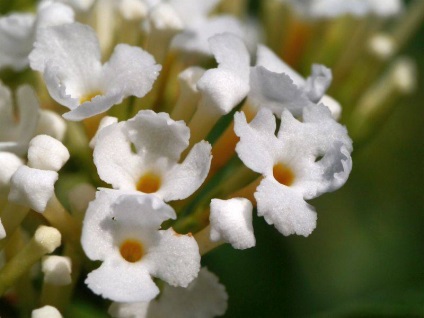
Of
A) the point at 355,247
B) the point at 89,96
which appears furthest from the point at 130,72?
the point at 355,247

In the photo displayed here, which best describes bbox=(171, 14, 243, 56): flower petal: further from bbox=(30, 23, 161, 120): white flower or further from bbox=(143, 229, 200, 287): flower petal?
bbox=(143, 229, 200, 287): flower petal

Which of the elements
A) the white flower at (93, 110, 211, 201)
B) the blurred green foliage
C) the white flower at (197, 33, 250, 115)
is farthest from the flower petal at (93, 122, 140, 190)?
the blurred green foliage

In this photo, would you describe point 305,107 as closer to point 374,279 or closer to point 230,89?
point 230,89

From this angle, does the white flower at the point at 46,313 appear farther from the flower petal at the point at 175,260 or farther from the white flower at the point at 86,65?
the white flower at the point at 86,65

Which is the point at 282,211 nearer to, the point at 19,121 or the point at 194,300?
the point at 194,300

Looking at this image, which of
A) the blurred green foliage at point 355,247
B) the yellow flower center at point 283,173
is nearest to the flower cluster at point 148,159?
the yellow flower center at point 283,173
